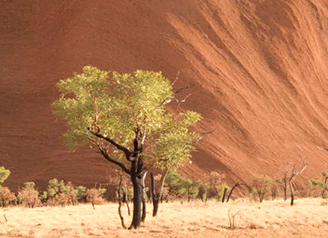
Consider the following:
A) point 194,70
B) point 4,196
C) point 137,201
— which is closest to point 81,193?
point 4,196

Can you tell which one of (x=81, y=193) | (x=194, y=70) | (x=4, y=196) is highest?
(x=194, y=70)

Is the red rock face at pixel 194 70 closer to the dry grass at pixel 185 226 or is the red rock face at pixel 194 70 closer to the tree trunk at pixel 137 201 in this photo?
the dry grass at pixel 185 226

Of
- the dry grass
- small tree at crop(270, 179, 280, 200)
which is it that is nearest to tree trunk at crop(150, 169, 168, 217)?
the dry grass

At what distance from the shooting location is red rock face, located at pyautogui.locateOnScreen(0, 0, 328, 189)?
47.6 metres

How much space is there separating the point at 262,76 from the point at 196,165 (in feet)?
64.2

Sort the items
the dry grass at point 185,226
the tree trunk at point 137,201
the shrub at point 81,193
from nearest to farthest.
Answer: the dry grass at point 185,226
the tree trunk at point 137,201
the shrub at point 81,193

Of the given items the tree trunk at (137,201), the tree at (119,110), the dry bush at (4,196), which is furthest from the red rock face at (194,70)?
the tree at (119,110)

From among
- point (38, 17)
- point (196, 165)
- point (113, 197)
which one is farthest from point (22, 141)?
point (38, 17)

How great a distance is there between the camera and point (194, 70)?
54.2 m

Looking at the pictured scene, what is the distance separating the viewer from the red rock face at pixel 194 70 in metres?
47.6

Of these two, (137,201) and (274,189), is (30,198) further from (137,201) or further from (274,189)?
(274,189)

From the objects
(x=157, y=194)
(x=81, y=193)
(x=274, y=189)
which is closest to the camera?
(x=157, y=194)

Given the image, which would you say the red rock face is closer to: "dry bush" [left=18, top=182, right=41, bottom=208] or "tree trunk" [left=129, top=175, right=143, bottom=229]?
"dry bush" [left=18, top=182, right=41, bottom=208]

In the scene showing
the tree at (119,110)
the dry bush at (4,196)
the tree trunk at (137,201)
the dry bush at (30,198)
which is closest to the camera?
the tree at (119,110)
